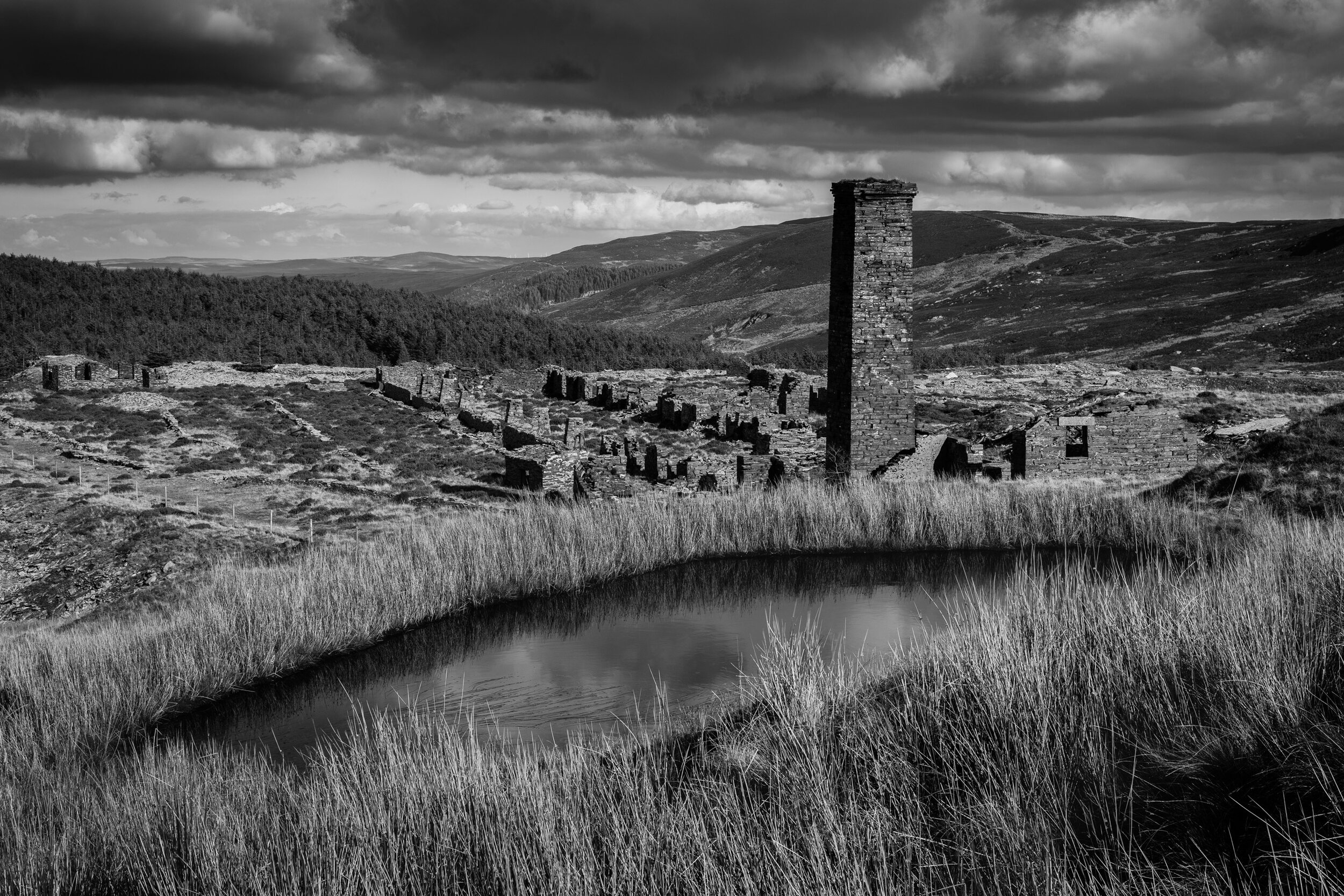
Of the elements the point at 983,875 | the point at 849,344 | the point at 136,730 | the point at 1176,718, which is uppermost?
the point at 849,344

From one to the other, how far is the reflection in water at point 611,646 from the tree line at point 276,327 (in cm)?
5885

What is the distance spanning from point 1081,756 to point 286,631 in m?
8.21

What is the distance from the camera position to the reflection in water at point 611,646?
9.53 meters

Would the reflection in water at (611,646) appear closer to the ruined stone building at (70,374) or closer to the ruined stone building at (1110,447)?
the ruined stone building at (1110,447)

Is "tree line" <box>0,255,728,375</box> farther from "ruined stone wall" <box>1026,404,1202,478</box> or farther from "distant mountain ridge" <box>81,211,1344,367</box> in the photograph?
"ruined stone wall" <box>1026,404,1202,478</box>

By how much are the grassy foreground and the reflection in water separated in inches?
32.6

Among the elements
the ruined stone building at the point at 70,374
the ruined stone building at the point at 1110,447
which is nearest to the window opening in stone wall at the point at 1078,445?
the ruined stone building at the point at 1110,447

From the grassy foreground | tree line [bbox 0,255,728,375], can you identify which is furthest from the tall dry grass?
tree line [bbox 0,255,728,375]

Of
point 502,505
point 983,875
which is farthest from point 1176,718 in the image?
point 502,505

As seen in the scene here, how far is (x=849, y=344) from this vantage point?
735 inches

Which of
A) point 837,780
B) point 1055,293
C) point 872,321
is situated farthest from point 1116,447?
point 1055,293

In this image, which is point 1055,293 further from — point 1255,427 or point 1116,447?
point 1116,447

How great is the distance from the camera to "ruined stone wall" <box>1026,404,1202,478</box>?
68.5 feet

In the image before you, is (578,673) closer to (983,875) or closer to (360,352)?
(983,875)
